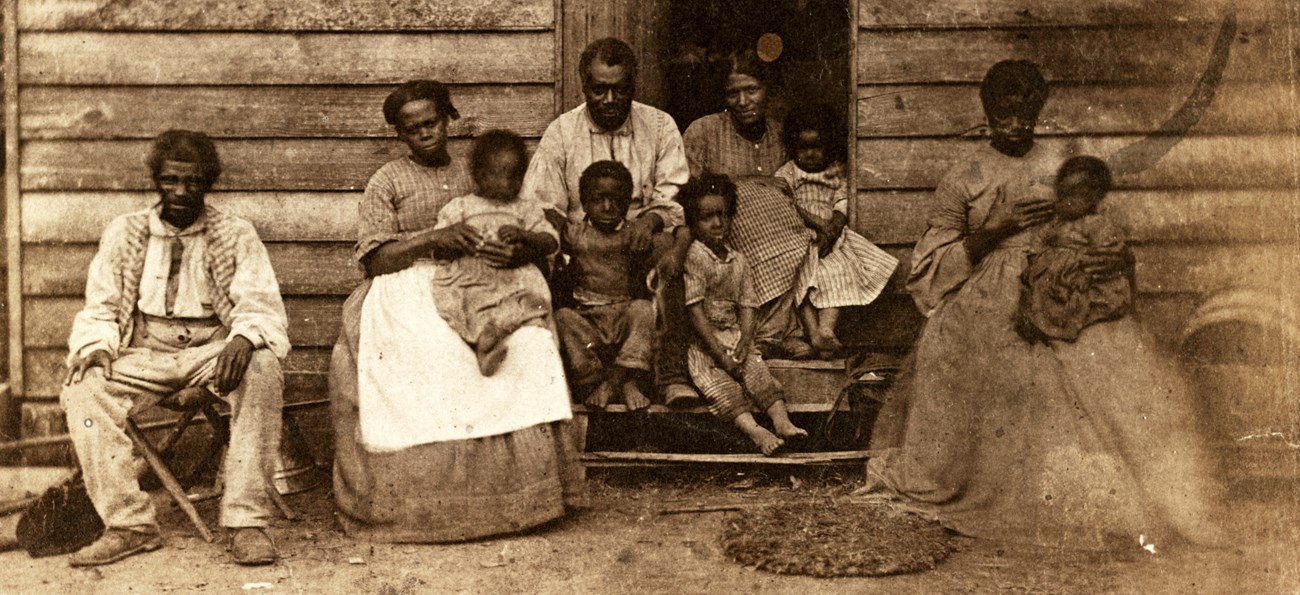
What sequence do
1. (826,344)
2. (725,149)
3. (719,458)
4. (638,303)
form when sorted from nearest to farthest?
(719,458) < (638,303) < (826,344) < (725,149)

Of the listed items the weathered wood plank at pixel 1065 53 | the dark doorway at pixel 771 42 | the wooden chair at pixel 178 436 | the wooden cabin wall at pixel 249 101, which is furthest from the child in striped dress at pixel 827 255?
the wooden chair at pixel 178 436

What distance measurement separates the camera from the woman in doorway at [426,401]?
14.4 ft

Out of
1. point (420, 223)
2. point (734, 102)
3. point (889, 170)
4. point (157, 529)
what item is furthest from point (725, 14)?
point (157, 529)

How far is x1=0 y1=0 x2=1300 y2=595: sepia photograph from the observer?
4234 millimetres

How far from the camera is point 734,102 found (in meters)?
5.52

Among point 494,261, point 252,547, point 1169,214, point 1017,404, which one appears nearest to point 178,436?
point 252,547

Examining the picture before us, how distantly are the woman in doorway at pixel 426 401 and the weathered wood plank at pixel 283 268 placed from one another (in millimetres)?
605

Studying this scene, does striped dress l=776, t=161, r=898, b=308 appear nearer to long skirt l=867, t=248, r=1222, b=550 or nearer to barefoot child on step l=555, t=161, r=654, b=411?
long skirt l=867, t=248, r=1222, b=550

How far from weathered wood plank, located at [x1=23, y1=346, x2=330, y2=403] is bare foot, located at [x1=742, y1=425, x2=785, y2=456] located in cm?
185

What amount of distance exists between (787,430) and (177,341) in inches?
90.1

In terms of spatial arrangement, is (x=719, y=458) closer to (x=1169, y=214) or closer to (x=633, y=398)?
(x=633, y=398)

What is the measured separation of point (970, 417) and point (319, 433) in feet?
8.89

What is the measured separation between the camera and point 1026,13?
206 inches

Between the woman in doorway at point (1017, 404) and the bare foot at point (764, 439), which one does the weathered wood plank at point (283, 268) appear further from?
the woman in doorway at point (1017, 404)
